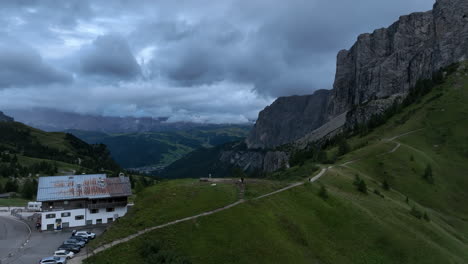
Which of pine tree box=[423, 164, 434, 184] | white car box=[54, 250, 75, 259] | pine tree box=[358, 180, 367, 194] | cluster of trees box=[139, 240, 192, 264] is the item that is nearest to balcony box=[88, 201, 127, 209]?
white car box=[54, 250, 75, 259]

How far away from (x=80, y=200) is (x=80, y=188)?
11.8 ft

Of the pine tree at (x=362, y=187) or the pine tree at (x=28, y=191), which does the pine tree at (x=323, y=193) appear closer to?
the pine tree at (x=362, y=187)

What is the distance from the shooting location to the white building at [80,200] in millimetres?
77500

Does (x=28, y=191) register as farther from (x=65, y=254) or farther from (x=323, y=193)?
(x=323, y=193)

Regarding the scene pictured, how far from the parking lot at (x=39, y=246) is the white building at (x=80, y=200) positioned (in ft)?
12.7

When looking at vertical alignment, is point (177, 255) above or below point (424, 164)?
below

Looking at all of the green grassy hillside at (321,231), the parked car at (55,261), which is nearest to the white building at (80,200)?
the parked car at (55,261)

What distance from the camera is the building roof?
3115 inches

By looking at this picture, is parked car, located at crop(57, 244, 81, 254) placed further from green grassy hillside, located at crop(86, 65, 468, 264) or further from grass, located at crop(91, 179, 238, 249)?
green grassy hillside, located at crop(86, 65, 468, 264)

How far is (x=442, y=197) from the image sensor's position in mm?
95125

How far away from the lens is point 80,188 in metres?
82.3

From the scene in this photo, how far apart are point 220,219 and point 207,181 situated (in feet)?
51.4

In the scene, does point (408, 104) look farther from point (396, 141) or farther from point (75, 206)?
point (75, 206)

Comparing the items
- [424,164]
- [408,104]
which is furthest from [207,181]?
[408,104]
